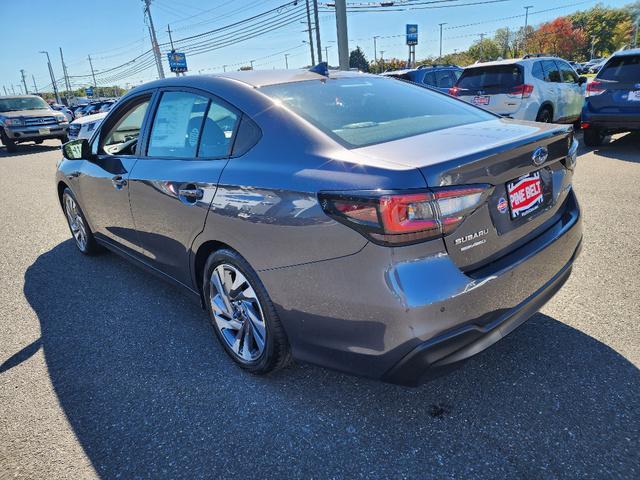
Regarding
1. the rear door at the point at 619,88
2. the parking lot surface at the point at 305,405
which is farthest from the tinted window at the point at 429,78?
the parking lot surface at the point at 305,405

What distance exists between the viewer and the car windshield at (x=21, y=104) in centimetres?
1677

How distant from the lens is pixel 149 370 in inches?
109

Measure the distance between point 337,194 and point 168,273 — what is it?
1795 mm

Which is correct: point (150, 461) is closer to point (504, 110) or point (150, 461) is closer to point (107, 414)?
point (107, 414)

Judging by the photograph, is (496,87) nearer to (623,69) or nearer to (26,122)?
(623,69)

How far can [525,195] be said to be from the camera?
214 cm

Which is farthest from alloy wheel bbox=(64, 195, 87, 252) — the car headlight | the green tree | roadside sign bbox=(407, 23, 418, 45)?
the green tree

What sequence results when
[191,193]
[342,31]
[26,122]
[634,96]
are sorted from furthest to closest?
[26,122], [342,31], [634,96], [191,193]

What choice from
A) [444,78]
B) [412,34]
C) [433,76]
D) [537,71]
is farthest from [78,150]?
[412,34]

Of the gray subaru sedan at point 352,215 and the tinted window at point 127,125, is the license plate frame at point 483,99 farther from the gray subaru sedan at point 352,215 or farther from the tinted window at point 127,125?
the tinted window at point 127,125

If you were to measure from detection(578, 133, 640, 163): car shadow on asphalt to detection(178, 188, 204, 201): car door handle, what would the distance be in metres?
7.45

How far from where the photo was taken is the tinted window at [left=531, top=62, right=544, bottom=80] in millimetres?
8891

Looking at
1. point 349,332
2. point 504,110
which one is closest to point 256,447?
point 349,332

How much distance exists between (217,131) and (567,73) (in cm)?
1007
